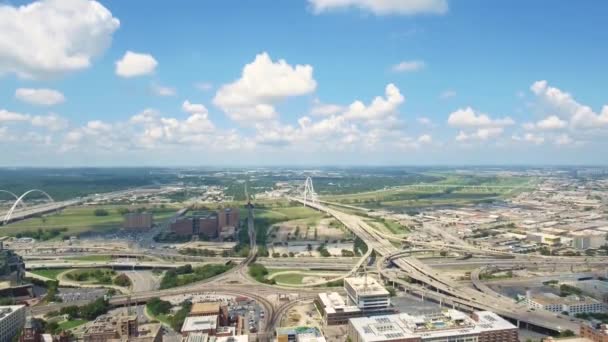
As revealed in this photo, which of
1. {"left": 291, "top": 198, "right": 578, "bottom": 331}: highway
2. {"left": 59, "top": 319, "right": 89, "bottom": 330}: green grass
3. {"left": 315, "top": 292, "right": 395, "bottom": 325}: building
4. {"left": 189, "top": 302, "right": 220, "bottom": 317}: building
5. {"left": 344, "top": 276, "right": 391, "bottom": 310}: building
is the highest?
{"left": 344, "top": 276, "right": 391, "bottom": 310}: building

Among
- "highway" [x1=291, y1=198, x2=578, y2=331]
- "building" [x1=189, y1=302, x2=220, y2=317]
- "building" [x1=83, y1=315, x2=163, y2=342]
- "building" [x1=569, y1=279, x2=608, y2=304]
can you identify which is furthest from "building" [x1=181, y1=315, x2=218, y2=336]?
"building" [x1=569, y1=279, x2=608, y2=304]

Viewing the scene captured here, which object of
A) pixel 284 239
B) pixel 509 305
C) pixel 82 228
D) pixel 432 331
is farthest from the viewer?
pixel 82 228

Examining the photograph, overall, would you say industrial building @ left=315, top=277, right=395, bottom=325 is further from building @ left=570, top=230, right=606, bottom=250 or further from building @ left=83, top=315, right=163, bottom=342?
building @ left=570, top=230, right=606, bottom=250

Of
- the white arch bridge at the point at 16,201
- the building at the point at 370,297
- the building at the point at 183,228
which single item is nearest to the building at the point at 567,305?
the building at the point at 370,297

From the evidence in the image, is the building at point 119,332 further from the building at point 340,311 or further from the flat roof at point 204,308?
the building at point 340,311

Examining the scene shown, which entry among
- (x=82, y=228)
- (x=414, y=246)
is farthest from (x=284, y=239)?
(x=82, y=228)

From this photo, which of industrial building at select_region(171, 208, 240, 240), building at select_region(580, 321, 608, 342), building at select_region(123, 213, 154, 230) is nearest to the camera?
building at select_region(580, 321, 608, 342)

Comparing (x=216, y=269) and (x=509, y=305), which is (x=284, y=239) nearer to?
(x=216, y=269)
